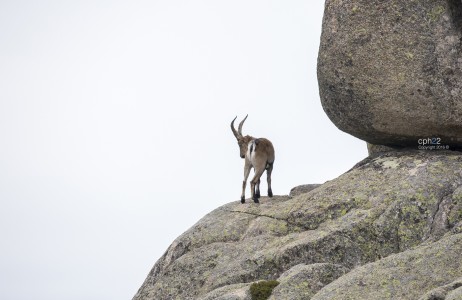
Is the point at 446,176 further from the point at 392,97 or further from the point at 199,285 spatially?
the point at 199,285

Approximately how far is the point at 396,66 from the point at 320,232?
6.15m

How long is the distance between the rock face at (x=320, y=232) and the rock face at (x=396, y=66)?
1115mm

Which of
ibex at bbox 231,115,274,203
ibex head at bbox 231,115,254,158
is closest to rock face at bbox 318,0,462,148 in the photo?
ibex at bbox 231,115,274,203

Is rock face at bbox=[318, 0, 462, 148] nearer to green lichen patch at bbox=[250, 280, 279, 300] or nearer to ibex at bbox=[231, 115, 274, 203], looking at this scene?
ibex at bbox=[231, 115, 274, 203]

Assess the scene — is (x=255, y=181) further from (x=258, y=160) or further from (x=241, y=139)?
(x=241, y=139)

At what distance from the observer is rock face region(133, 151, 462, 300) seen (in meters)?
22.1

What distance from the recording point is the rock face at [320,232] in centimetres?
Answer: 2214

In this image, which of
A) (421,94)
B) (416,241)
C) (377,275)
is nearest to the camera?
(377,275)

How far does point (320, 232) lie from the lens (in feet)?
76.2

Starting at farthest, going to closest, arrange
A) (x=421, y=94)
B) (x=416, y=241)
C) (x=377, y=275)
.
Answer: (x=421, y=94), (x=416, y=241), (x=377, y=275)

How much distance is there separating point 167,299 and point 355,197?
6.21 m

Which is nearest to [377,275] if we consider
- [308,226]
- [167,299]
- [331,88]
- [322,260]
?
[322,260]

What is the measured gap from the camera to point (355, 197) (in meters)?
24.4

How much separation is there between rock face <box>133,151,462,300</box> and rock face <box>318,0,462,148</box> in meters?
1.12
